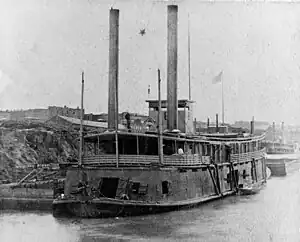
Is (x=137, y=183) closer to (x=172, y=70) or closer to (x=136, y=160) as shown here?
(x=136, y=160)

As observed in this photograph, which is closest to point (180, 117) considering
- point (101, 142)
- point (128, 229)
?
point (101, 142)

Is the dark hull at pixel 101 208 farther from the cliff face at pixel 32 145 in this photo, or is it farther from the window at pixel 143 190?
the cliff face at pixel 32 145

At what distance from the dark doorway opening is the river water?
1.88 meters

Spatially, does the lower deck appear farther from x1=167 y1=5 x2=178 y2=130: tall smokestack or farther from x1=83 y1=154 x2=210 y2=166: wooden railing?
x1=167 y1=5 x2=178 y2=130: tall smokestack

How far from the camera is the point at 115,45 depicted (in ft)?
64.8

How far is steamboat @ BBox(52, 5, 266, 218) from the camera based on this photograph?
16141 millimetres

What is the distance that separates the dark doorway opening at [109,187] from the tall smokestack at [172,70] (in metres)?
4.37

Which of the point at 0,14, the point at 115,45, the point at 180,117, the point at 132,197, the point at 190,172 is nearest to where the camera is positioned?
the point at 0,14

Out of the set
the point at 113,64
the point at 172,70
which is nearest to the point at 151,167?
the point at 113,64

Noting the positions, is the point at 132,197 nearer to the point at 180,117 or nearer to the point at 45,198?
the point at 45,198

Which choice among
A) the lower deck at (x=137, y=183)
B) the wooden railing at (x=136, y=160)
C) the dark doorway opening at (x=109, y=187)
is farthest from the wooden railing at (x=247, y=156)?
the dark doorway opening at (x=109, y=187)

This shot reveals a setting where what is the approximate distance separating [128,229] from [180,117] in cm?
850

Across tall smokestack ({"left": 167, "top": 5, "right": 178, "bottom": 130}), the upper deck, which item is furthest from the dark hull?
tall smokestack ({"left": 167, "top": 5, "right": 178, "bottom": 130})

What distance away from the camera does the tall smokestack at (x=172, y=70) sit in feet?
68.7
